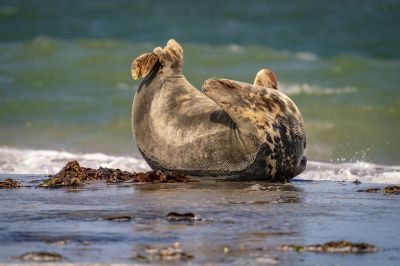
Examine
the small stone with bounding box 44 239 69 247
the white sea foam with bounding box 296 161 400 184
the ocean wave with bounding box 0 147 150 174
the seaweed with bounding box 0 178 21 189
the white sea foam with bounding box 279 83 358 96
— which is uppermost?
the white sea foam with bounding box 279 83 358 96

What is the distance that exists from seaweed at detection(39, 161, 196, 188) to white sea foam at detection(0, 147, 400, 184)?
4.66 ft

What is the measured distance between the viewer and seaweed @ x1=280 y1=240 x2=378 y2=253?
5527mm

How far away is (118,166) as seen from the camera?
10.8 meters

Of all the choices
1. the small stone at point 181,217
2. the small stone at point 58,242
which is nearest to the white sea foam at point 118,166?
the small stone at point 181,217

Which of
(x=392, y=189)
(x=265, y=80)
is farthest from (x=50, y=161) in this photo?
(x=392, y=189)

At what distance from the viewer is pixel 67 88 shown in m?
18.5

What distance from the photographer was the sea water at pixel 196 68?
42.3 ft

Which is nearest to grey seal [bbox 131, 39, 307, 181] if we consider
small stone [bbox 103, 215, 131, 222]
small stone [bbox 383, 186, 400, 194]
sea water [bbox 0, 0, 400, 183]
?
small stone [bbox 383, 186, 400, 194]

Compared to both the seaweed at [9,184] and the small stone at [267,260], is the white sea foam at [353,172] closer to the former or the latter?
the seaweed at [9,184]

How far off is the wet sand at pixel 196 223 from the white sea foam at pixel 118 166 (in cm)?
171

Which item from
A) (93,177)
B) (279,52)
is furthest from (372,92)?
(93,177)

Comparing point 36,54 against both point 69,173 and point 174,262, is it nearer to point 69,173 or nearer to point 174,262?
point 69,173

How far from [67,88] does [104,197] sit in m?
11.2

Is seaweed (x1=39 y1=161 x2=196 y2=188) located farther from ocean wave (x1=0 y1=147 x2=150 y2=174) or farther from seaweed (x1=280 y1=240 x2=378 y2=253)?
seaweed (x1=280 y1=240 x2=378 y2=253)
